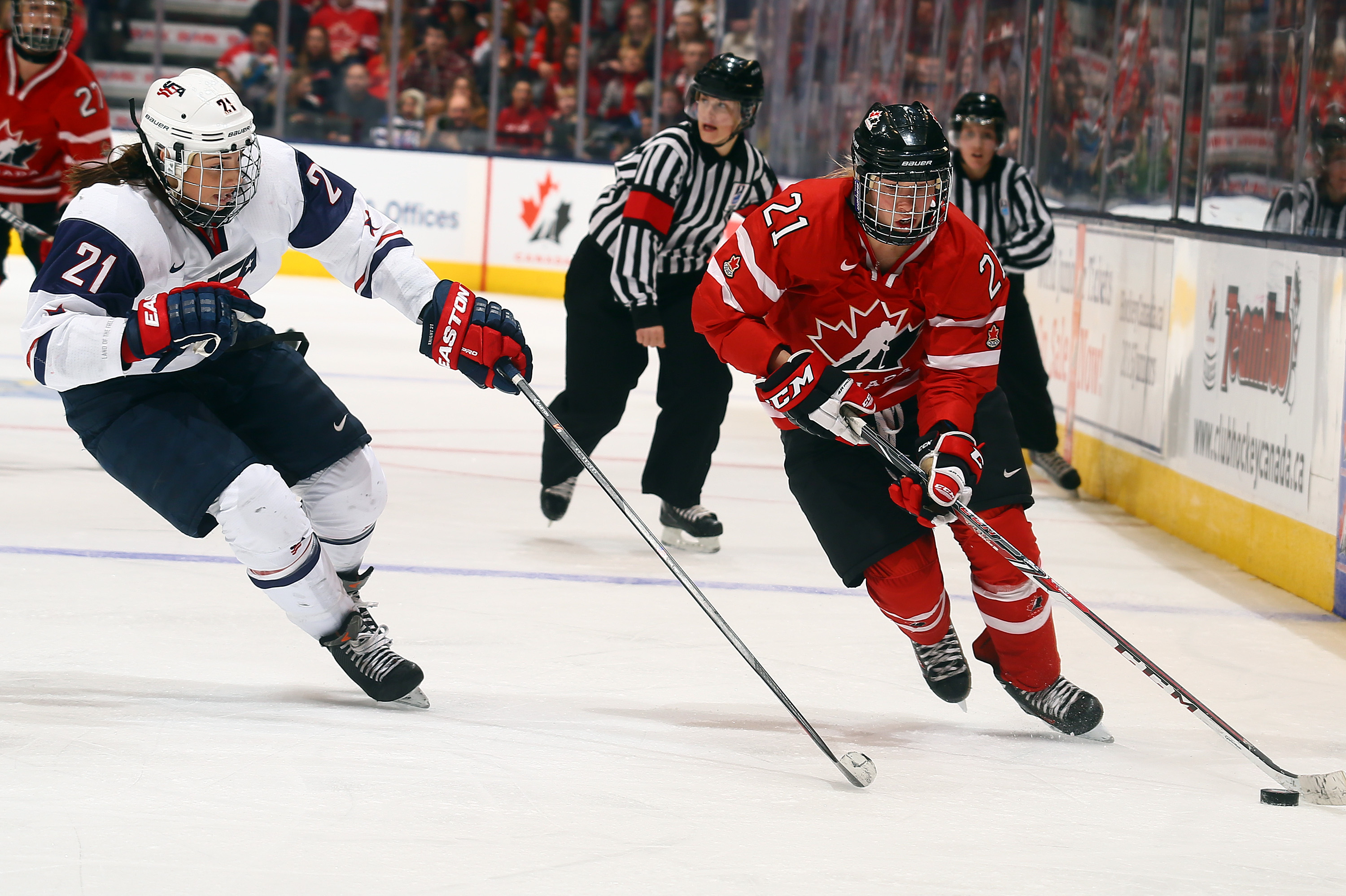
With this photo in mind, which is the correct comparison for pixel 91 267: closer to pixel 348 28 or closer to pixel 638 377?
pixel 638 377

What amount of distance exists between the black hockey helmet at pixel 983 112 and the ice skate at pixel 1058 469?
1091 millimetres

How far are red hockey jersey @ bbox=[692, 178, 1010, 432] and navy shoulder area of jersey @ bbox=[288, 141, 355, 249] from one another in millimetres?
663

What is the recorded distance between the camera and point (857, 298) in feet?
8.92

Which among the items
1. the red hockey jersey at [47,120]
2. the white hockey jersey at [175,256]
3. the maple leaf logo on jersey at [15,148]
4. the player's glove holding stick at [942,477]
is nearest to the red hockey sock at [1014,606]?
the player's glove holding stick at [942,477]

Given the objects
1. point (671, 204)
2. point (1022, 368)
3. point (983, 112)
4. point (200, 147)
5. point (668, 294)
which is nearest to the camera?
point (200, 147)

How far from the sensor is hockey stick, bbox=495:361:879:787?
94.9 inches

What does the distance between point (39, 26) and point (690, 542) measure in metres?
3.05

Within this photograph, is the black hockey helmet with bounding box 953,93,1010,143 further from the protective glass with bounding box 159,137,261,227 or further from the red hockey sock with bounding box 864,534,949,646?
the protective glass with bounding box 159,137,261,227

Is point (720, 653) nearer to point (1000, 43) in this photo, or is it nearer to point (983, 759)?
point (983, 759)

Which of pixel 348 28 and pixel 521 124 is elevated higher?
pixel 348 28

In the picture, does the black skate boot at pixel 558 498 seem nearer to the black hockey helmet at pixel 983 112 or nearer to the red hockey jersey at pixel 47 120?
the black hockey helmet at pixel 983 112

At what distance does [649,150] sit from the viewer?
4133 millimetres

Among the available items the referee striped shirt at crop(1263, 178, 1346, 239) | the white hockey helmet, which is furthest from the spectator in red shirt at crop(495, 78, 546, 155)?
the white hockey helmet

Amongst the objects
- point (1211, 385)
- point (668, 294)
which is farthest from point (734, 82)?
point (1211, 385)
